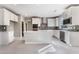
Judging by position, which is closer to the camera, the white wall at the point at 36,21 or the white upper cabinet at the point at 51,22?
the white upper cabinet at the point at 51,22

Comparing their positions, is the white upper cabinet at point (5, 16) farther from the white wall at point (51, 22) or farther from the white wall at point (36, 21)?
the white wall at point (51, 22)

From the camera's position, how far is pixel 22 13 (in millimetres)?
3262

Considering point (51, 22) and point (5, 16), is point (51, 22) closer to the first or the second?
point (51, 22)

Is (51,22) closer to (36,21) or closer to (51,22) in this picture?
(51,22)

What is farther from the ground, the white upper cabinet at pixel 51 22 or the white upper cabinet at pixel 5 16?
the white upper cabinet at pixel 5 16

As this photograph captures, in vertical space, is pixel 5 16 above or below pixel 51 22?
above

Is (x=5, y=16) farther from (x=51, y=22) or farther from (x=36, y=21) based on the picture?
(x=51, y=22)

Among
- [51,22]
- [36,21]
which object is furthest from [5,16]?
[51,22]

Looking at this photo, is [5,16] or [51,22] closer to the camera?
[51,22]

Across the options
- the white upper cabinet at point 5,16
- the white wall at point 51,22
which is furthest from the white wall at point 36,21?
the white upper cabinet at point 5,16
